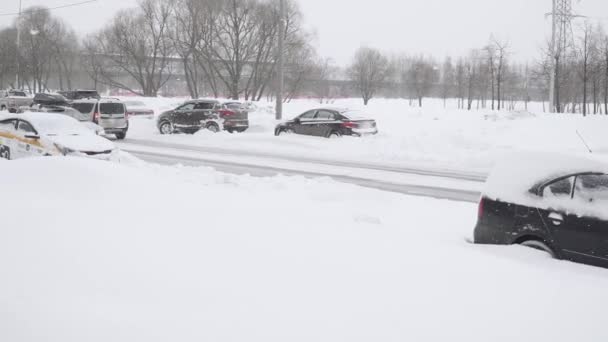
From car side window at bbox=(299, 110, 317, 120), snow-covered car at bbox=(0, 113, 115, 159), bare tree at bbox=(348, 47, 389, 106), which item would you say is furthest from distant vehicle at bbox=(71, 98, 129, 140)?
bare tree at bbox=(348, 47, 389, 106)

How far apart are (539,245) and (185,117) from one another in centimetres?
2139

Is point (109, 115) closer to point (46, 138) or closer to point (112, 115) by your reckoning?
point (112, 115)

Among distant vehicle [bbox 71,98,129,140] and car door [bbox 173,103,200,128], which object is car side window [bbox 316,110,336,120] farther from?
distant vehicle [bbox 71,98,129,140]

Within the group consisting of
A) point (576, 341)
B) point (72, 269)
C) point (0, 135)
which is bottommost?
point (576, 341)

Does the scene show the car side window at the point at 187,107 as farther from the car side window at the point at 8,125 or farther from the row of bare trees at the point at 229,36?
the row of bare trees at the point at 229,36

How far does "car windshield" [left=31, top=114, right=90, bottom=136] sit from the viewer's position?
1350 centimetres

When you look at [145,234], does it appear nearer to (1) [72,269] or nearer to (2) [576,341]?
(1) [72,269]

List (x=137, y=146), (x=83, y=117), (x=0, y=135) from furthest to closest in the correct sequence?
(x=83, y=117), (x=137, y=146), (x=0, y=135)

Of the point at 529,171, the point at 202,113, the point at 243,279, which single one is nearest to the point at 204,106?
the point at 202,113

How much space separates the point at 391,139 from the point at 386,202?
11.2 metres

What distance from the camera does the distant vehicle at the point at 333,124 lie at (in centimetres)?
2130

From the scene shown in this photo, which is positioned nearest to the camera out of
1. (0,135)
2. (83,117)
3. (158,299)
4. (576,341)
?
(576,341)

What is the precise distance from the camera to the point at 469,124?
29500 millimetres

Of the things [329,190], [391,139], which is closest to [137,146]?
[391,139]
